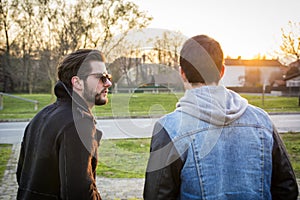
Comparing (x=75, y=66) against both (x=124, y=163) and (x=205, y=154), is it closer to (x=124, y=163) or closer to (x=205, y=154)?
(x=205, y=154)

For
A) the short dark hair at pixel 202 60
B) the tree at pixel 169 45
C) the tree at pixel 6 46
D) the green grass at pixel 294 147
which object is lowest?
the green grass at pixel 294 147

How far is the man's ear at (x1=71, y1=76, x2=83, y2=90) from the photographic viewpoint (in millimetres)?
2326

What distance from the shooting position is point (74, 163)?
6.57ft

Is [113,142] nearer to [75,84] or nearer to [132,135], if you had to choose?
[132,135]

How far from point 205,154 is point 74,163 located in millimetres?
762

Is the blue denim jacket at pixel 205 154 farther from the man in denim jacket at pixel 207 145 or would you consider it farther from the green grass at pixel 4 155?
the green grass at pixel 4 155

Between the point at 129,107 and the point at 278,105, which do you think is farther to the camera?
the point at 278,105

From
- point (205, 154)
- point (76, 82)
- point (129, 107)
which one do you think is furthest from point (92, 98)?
point (129, 107)

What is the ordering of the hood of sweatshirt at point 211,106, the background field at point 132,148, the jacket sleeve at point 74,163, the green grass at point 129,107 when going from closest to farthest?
the hood of sweatshirt at point 211,106
the jacket sleeve at point 74,163
the green grass at point 129,107
the background field at point 132,148

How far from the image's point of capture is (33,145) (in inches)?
88.0

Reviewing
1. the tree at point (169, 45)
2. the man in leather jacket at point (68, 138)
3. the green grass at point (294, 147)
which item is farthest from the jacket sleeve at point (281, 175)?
the green grass at point (294, 147)

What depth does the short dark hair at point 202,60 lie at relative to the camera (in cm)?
182

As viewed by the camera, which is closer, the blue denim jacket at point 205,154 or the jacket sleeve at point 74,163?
the blue denim jacket at point 205,154

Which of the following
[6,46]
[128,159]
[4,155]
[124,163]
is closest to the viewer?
[124,163]
